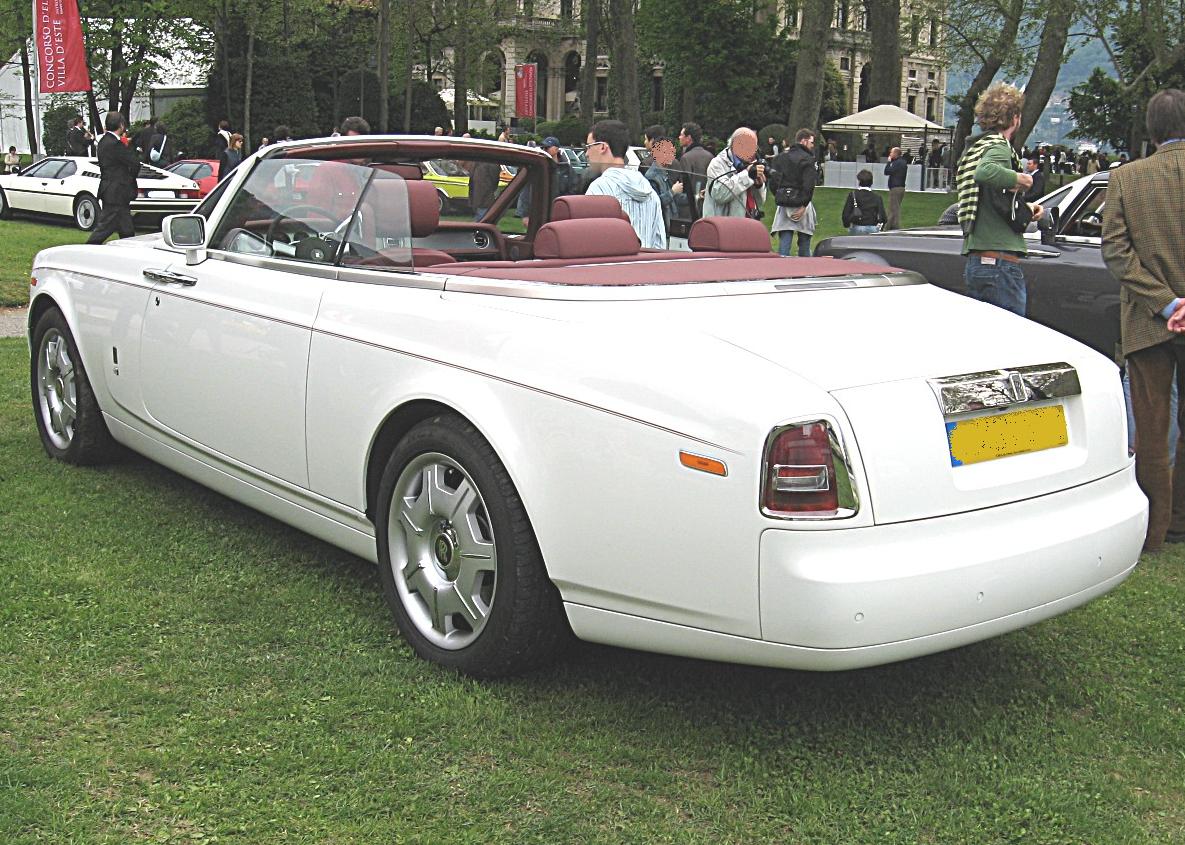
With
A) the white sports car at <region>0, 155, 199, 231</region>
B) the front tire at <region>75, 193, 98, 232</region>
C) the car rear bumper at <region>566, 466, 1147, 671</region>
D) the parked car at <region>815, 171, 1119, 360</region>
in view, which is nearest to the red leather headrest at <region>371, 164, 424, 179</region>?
the car rear bumper at <region>566, 466, 1147, 671</region>

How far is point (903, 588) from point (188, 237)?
3.18 metres

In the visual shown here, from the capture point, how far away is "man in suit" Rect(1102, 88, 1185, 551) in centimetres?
514

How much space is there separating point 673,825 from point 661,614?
503 mm

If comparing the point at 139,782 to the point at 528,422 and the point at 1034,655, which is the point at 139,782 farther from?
the point at 1034,655

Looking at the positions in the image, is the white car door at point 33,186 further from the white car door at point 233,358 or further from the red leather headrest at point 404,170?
the red leather headrest at point 404,170

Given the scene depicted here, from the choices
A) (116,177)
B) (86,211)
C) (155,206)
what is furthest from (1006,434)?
(86,211)

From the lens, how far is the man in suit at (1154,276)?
5.14 m

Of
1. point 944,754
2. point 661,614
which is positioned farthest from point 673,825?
point 944,754

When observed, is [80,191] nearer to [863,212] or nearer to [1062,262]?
[863,212]

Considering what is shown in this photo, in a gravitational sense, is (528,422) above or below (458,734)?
above

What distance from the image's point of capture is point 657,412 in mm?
3137

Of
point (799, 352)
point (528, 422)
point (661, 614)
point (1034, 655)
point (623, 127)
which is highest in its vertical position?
point (623, 127)

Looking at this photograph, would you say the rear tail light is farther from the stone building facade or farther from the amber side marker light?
the stone building facade

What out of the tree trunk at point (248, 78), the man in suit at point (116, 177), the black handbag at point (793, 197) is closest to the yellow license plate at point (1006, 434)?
the black handbag at point (793, 197)
